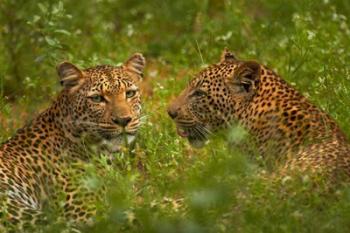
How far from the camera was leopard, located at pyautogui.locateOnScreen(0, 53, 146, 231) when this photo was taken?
11.0 m

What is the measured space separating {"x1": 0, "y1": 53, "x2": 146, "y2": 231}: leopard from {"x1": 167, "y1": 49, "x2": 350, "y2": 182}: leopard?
1.76 ft

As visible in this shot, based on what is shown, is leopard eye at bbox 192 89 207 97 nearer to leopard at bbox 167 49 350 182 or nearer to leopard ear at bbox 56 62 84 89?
leopard at bbox 167 49 350 182

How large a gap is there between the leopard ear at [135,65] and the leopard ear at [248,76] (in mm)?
1141

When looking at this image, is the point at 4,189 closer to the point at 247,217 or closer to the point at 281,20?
the point at 247,217

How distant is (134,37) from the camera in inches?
698

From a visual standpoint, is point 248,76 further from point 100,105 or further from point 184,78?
point 184,78

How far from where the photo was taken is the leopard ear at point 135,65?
11891mm

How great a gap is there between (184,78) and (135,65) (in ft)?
8.16

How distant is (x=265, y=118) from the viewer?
A: 35.8 feet

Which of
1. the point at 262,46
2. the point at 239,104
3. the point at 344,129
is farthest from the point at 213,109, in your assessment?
the point at 262,46

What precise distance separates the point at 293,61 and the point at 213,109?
9.25 ft

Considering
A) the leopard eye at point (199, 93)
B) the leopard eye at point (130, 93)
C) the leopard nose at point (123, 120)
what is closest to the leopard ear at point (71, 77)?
the leopard eye at point (130, 93)

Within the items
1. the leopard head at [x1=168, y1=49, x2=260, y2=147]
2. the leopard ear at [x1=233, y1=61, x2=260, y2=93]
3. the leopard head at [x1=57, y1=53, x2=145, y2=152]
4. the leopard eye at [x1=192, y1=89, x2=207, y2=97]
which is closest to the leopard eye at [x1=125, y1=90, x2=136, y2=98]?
the leopard head at [x1=57, y1=53, x2=145, y2=152]

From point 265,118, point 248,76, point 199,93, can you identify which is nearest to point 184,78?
point 199,93
